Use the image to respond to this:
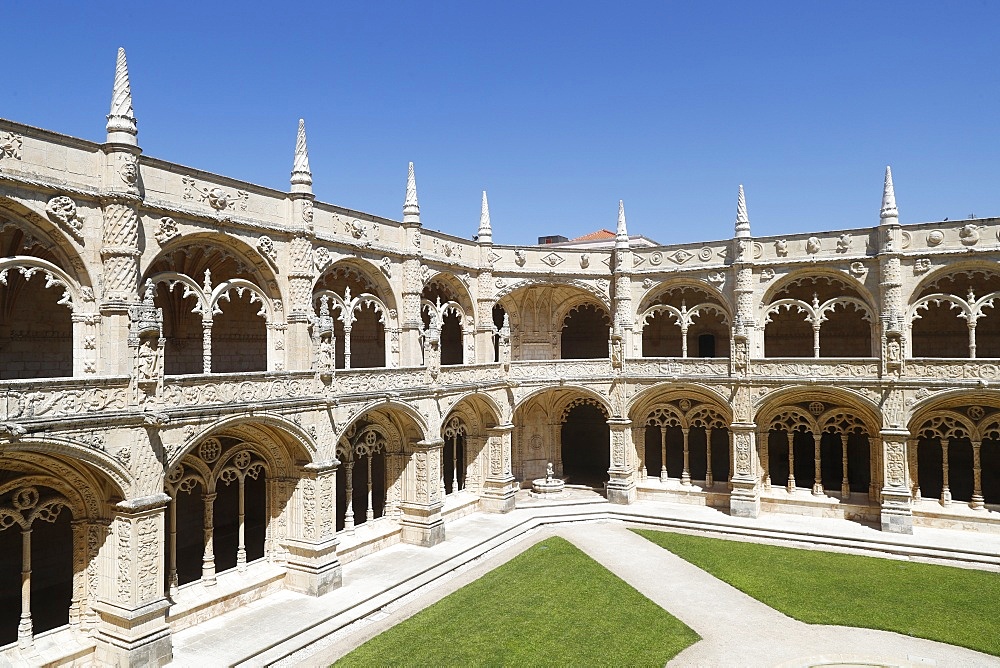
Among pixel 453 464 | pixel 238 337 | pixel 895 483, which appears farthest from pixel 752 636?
pixel 238 337

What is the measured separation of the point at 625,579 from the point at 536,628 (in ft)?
15.1

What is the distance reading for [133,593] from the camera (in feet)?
47.6

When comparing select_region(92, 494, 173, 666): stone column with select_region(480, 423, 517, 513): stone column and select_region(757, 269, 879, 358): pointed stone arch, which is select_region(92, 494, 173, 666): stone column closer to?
select_region(480, 423, 517, 513): stone column

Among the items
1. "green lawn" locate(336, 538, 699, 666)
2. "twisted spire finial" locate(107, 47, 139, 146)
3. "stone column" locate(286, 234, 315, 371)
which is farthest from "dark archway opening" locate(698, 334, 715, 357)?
"twisted spire finial" locate(107, 47, 139, 146)

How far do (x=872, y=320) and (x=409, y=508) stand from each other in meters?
18.8

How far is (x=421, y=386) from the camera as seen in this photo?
23297 millimetres

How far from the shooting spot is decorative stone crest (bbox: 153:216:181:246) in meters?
15.8

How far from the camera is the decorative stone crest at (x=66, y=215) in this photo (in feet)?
45.5

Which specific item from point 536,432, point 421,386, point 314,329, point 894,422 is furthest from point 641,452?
point 314,329

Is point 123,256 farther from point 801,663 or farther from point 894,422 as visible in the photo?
point 894,422

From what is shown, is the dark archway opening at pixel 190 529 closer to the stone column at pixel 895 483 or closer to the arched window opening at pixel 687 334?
the arched window opening at pixel 687 334

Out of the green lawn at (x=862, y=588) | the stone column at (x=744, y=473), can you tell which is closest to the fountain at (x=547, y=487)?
the green lawn at (x=862, y=588)

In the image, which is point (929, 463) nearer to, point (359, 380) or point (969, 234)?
point (969, 234)

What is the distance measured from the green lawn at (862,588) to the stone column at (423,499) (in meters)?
7.97
